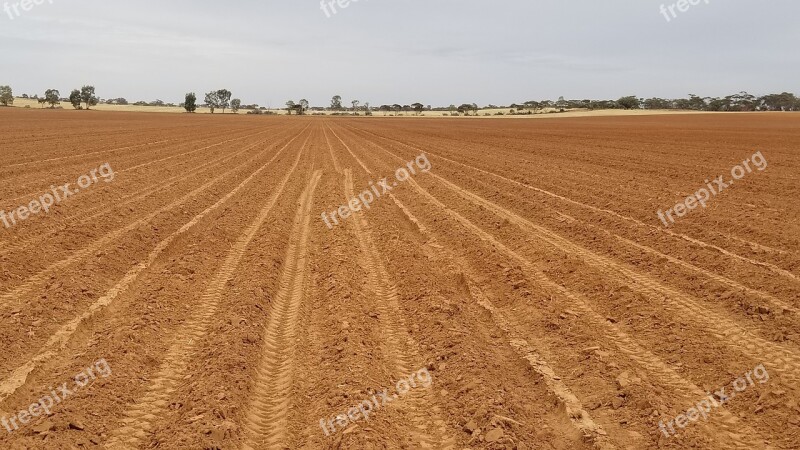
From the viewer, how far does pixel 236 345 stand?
17.7 feet

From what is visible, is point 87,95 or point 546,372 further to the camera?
point 87,95

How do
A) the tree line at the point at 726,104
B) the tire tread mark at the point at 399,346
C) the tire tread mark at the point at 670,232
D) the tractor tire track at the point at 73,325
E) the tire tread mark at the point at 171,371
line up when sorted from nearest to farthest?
the tire tread mark at the point at 171,371 → the tire tread mark at the point at 399,346 → the tractor tire track at the point at 73,325 → the tire tread mark at the point at 670,232 → the tree line at the point at 726,104

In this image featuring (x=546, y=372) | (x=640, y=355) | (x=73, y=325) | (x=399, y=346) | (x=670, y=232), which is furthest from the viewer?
(x=670, y=232)

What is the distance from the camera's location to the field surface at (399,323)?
417 centimetres

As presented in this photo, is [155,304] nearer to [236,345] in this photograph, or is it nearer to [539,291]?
[236,345]

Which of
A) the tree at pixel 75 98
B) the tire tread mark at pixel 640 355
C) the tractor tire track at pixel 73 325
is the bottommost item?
the tire tread mark at pixel 640 355

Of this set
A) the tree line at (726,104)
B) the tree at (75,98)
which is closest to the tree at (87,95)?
the tree at (75,98)

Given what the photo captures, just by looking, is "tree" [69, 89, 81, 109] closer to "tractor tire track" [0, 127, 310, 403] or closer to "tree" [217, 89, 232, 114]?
"tree" [217, 89, 232, 114]

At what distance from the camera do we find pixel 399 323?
244 inches

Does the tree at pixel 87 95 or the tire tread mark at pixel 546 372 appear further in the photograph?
the tree at pixel 87 95

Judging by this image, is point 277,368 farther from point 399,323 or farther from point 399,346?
point 399,323

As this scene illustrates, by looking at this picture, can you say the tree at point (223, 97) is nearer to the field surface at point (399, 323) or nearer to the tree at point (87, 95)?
the tree at point (87, 95)

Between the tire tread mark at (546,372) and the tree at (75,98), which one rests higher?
the tree at (75,98)

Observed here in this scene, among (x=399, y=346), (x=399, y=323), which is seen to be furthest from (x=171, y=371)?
(x=399, y=323)
